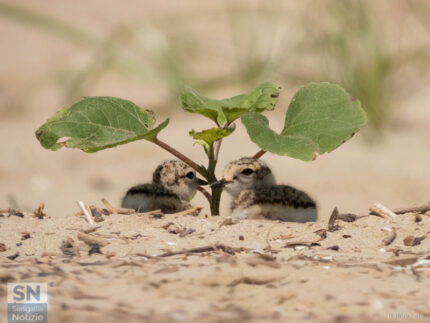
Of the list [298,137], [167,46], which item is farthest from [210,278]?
[167,46]

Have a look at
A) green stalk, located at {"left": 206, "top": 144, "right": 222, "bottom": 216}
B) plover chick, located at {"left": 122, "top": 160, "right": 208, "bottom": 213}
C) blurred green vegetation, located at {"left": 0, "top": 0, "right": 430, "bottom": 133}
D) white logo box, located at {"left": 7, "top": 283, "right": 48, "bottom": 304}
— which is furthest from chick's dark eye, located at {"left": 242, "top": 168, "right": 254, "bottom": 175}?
blurred green vegetation, located at {"left": 0, "top": 0, "right": 430, "bottom": 133}

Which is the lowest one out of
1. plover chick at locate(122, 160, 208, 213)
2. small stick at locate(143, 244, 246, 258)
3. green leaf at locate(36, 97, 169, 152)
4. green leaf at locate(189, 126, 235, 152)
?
small stick at locate(143, 244, 246, 258)

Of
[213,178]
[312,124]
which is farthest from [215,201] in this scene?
[312,124]

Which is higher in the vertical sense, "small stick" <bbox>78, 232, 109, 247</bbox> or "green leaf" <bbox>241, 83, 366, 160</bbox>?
"green leaf" <bbox>241, 83, 366, 160</bbox>

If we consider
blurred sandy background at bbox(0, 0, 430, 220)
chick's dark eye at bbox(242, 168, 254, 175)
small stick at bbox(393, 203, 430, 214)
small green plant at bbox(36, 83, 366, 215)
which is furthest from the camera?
blurred sandy background at bbox(0, 0, 430, 220)

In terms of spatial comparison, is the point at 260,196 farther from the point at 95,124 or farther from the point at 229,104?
the point at 95,124

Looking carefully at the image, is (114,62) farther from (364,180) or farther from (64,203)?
(364,180)

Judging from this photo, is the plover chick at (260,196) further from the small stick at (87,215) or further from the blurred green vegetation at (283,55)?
the blurred green vegetation at (283,55)

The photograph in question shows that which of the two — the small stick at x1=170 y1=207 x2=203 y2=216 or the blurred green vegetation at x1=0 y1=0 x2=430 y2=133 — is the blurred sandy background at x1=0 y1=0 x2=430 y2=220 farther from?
the small stick at x1=170 y1=207 x2=203 y2=216
